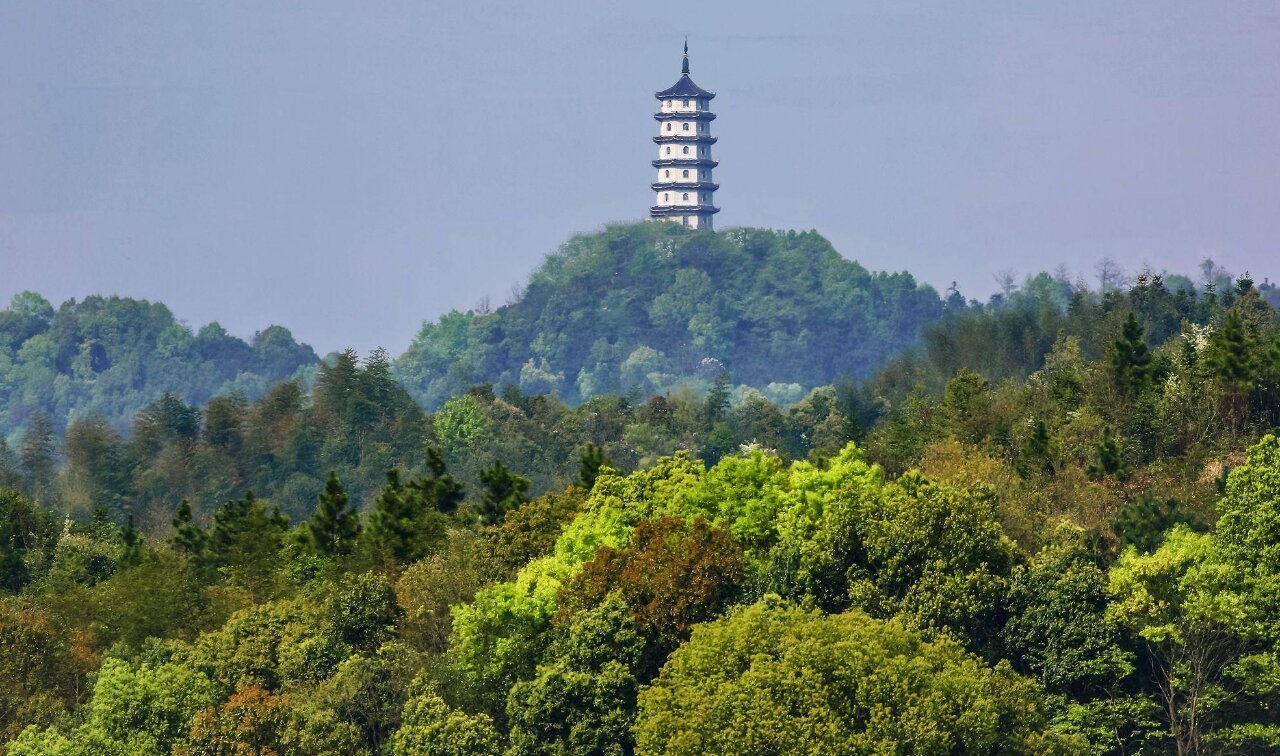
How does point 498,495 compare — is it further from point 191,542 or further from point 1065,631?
point 1065,631

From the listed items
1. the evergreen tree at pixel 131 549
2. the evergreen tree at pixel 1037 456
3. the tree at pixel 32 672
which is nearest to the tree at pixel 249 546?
the evergreen tree at pixel 131 549

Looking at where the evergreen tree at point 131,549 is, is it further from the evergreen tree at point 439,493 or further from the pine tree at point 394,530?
the evergreen tree at point 439,493

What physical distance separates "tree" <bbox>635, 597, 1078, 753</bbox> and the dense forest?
62mm

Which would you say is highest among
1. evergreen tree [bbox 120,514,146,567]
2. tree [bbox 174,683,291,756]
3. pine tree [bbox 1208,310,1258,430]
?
pine tree [bbox 1208,310,1258,430]

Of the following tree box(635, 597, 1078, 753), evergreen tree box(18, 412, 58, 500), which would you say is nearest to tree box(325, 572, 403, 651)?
tree box(635, 597, 1078, 753)

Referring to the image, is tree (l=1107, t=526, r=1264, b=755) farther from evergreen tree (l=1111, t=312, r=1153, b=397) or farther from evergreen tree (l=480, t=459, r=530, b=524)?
evergreen tree (l=1111, t=312, r=1153, b=397)

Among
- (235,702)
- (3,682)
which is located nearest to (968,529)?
(235,702)

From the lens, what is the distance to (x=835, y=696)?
51.8 meters

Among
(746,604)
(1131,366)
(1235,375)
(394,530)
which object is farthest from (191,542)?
(1235,375)

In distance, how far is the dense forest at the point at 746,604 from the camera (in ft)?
176

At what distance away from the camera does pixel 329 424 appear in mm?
145625

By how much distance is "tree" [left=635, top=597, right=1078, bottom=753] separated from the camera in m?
51.1

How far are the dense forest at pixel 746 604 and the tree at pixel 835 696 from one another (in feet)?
0.20

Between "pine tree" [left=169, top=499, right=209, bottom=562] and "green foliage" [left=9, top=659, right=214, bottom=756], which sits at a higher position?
"pine tree" [left=169, top=499, right=209, bottom=562]
